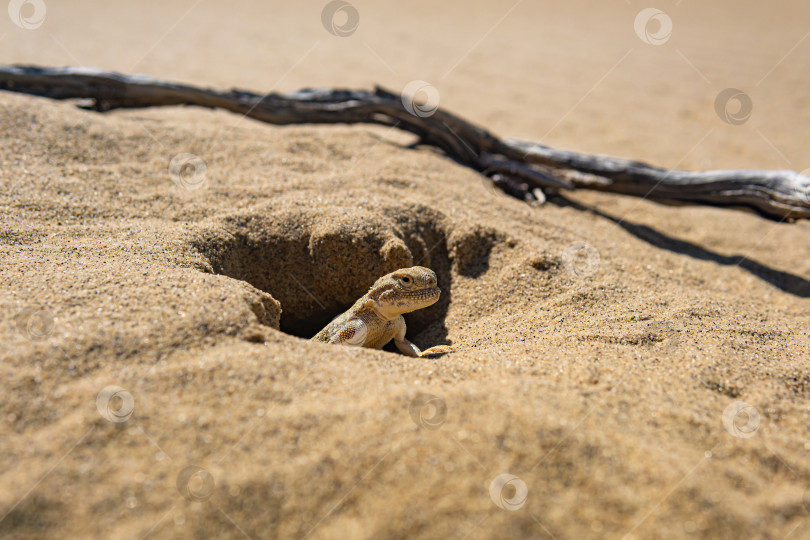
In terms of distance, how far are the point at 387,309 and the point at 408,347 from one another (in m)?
0.35

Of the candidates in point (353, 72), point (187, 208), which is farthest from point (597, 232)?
point (353, 72)

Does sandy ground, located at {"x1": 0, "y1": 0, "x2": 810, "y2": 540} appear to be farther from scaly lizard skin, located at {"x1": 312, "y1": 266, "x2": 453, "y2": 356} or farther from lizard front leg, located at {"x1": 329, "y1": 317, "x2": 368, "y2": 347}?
lizard front leg, located at {"x1": 329, "y1": 317, "x2": 368, "y2": 347}

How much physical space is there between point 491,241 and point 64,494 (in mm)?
3376

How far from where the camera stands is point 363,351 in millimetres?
3072

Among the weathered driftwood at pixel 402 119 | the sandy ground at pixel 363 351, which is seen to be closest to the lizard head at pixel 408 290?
the sandy ground at pixel 363 351

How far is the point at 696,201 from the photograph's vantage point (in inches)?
218

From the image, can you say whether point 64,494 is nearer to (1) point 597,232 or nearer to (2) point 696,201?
(1) point 597,232

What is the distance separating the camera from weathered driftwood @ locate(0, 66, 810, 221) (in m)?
5.76

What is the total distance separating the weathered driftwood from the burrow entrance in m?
1.51

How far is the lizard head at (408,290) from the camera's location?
12.2 ft

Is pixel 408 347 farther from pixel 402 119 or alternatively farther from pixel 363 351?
pixel 402 119

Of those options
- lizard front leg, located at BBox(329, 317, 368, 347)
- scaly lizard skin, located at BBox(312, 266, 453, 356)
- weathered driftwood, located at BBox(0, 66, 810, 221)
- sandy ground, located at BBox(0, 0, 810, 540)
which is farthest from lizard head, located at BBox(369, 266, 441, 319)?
weathered driftwood, located at BBox(0, 66, 810, 221)

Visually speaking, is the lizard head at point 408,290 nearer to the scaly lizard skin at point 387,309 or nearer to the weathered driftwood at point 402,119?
the scaly lizard skin at point 387,309

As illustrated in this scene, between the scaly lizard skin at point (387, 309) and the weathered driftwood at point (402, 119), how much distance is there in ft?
7.85
